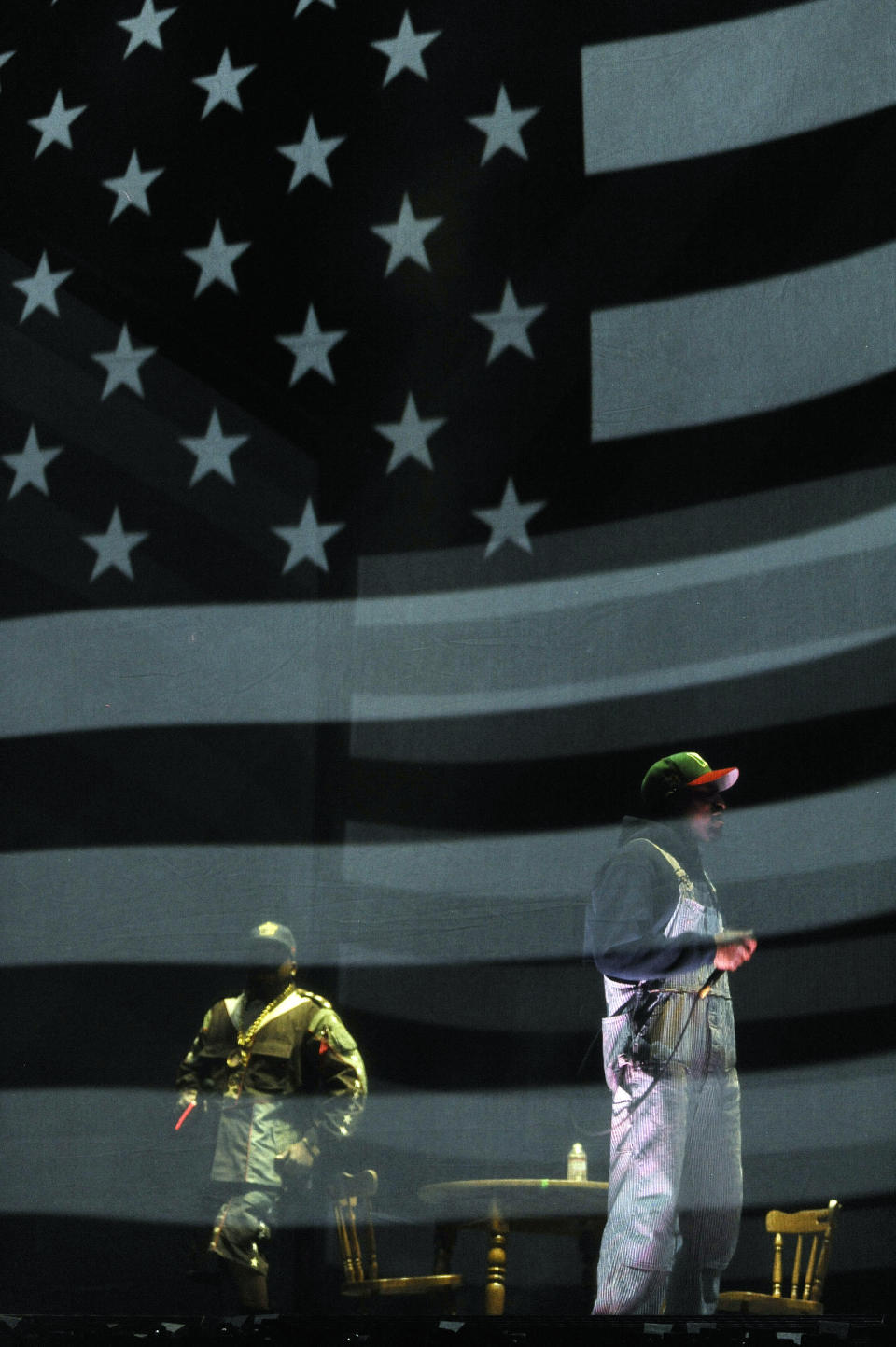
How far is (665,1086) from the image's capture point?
2.64m

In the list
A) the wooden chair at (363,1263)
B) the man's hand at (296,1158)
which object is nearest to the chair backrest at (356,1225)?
the wooden chair at (363,1263)

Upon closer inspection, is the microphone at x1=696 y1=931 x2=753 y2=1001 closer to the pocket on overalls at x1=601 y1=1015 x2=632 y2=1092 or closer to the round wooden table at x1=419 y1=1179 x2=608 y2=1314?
the pocket on overalls at x1=601 y1=1015 x2=632 y2=1092

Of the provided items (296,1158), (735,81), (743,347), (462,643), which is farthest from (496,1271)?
(735,81)

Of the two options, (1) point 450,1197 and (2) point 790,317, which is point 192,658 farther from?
(2) point 790,317

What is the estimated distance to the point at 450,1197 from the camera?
353 cm

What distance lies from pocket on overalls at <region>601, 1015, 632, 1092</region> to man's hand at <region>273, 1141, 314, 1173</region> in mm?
1248

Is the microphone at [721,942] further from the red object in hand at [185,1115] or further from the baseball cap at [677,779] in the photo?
the red object in hand at [185,1115]

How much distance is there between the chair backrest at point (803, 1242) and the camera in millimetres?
3016

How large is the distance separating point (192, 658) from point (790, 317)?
200 cm

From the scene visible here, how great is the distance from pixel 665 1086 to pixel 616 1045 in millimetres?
136

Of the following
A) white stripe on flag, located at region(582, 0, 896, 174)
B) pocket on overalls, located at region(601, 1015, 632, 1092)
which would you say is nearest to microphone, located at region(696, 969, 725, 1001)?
pocket on overalls, located at region(601, 1015, 632, 1092)

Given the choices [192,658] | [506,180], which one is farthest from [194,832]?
[506,180]

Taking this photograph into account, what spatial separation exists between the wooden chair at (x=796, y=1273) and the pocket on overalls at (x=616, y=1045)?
68cm

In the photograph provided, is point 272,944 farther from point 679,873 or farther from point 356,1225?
point 679,873
